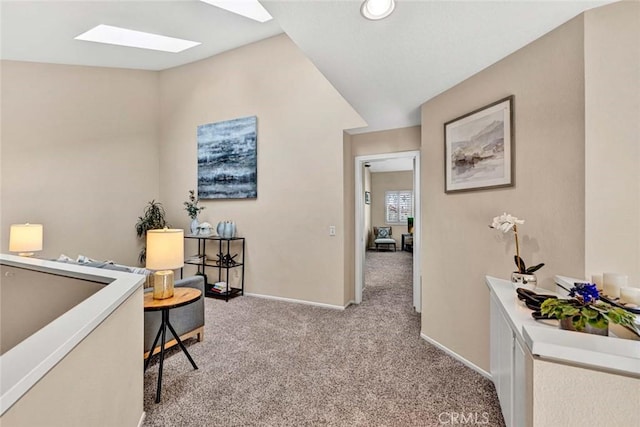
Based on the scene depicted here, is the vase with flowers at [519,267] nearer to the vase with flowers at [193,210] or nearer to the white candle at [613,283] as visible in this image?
the white candle at [613,283]

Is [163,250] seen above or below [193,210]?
below

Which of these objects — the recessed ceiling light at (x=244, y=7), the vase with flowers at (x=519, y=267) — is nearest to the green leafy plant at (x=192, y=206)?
the recessed ceiling light at (x=244, y=7)

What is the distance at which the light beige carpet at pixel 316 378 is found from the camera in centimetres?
176

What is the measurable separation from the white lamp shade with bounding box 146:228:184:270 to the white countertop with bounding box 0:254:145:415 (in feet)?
1.41

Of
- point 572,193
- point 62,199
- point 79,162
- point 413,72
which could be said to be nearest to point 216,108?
point 79,162

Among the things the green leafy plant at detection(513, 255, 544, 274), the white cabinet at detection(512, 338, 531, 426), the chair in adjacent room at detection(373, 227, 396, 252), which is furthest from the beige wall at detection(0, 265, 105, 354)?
the chair in adjacent room at detection(373, 227, 396, 252)

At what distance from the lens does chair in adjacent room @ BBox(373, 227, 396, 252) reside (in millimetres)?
8742

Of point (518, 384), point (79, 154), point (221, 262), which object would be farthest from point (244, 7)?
point (518, 384)

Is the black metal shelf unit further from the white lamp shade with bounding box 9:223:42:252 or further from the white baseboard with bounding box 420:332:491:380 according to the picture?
the white baseboard with bounding box 420:332:491:380

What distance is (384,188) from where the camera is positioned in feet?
31.9

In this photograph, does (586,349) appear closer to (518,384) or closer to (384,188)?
(518,384)

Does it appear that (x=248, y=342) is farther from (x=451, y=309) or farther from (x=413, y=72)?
(x=413, y=72)

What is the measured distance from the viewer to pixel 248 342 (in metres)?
2.74

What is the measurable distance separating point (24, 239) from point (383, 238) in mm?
8087
